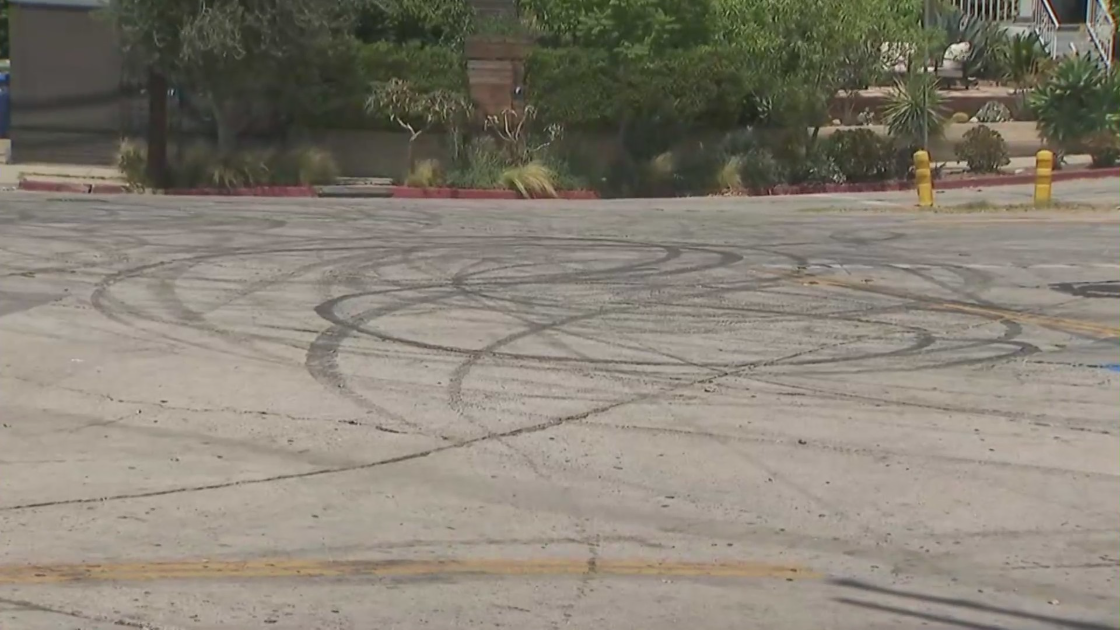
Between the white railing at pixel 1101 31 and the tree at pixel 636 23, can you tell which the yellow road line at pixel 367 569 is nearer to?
the tree at pixel 636 23

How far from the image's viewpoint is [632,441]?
9.59 meters

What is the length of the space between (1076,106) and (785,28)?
6774 mm

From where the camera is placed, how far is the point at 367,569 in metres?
7.15

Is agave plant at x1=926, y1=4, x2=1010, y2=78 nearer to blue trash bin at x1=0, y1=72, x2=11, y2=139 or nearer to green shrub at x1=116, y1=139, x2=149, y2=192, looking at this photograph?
green shrub at x1=116, y1=139, x2=149, y2=192

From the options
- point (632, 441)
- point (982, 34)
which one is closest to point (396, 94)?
point (982, 34)

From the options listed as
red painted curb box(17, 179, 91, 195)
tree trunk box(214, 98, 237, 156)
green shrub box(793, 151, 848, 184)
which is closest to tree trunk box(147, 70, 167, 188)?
tree trunk box(214, 98, 237, 156)

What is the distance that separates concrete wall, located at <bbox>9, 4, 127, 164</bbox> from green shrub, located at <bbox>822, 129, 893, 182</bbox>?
1441 cm

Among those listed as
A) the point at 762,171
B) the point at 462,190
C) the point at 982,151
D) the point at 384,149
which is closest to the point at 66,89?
the point at 384,149

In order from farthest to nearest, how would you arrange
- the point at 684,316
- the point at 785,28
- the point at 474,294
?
the point at 785,28
the point at 474,294
the point at 684,316

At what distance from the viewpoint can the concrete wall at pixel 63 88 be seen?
3441cm

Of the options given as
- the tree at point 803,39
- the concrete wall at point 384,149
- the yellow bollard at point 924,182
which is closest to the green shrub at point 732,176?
the tree at point 803,39

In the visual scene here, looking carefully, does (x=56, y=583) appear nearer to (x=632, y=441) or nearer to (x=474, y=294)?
(x=632, y=441)

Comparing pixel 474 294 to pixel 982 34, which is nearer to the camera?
pixel 474 294

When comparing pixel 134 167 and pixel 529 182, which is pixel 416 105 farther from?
pixel 134 167
